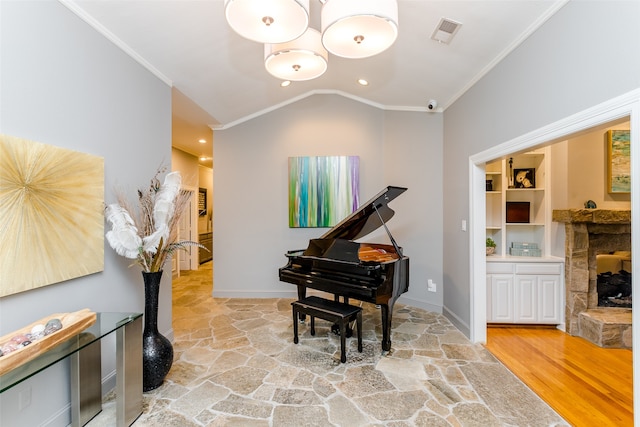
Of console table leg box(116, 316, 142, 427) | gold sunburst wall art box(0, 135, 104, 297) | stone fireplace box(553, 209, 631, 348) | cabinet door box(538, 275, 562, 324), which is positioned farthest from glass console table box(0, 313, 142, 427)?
stone fireplace box(553, 209, 631, 348)

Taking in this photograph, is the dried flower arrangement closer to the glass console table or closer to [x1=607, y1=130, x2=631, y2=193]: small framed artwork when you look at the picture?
the glass console table

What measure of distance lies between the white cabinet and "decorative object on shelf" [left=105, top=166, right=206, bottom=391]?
356 centimetres

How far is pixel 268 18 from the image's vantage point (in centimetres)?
181

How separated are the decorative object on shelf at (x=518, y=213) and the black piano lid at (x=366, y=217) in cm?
190

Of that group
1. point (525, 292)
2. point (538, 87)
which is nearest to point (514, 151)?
point (538, 87)

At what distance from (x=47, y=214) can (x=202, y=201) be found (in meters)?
6.37

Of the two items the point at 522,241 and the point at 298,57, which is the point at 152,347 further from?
the point at 522,241

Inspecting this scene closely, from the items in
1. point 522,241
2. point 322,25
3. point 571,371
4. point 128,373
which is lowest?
point 571,371

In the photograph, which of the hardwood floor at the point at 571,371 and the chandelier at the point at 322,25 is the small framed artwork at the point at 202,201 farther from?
the hardwood floor at the point at 571,371

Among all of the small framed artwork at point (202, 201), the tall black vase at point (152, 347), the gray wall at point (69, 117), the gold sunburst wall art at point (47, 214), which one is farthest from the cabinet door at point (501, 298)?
the small framed artwork at point (202, 201)

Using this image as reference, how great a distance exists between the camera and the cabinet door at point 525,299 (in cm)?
367

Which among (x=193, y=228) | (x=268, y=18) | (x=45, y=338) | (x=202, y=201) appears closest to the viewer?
(x=45, y=338)

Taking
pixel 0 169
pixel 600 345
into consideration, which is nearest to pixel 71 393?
pixel 0 169

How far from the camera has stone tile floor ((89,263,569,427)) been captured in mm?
2109
